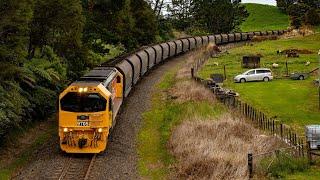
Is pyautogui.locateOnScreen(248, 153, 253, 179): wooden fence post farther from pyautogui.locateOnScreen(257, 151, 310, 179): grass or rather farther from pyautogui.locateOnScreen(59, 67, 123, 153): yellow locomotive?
pyautogui.locateOnScreen(59, 67, 123, 153): yellow locomotive

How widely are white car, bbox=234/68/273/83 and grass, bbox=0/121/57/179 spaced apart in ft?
65.2

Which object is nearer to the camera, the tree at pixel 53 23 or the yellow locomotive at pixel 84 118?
the yellow locomotive at pixel 84 118

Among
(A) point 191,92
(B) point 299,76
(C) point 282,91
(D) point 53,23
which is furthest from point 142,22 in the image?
(D) point 53,23

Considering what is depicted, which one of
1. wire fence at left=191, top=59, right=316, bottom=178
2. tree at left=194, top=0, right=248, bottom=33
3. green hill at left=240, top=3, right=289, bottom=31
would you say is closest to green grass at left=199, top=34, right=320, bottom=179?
Result: wire fence at left=191, top=59, right=316, bottom=178

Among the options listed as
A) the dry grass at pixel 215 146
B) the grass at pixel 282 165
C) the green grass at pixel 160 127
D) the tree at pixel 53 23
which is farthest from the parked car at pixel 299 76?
the grass at pixel 282 165

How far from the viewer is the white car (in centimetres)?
4294

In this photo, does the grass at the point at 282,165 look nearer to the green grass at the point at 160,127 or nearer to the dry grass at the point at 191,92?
the green grass at the point at 160,127

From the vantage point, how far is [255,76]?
43250 millimetres

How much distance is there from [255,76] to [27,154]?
2517 centimetres

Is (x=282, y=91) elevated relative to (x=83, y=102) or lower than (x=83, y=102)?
lower

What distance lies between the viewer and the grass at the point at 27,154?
20297 mm

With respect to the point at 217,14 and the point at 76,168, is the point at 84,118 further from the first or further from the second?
the point at 217,14

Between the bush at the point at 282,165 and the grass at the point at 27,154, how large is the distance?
9711 mm

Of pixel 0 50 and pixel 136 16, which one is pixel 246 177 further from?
pixel 136 16
